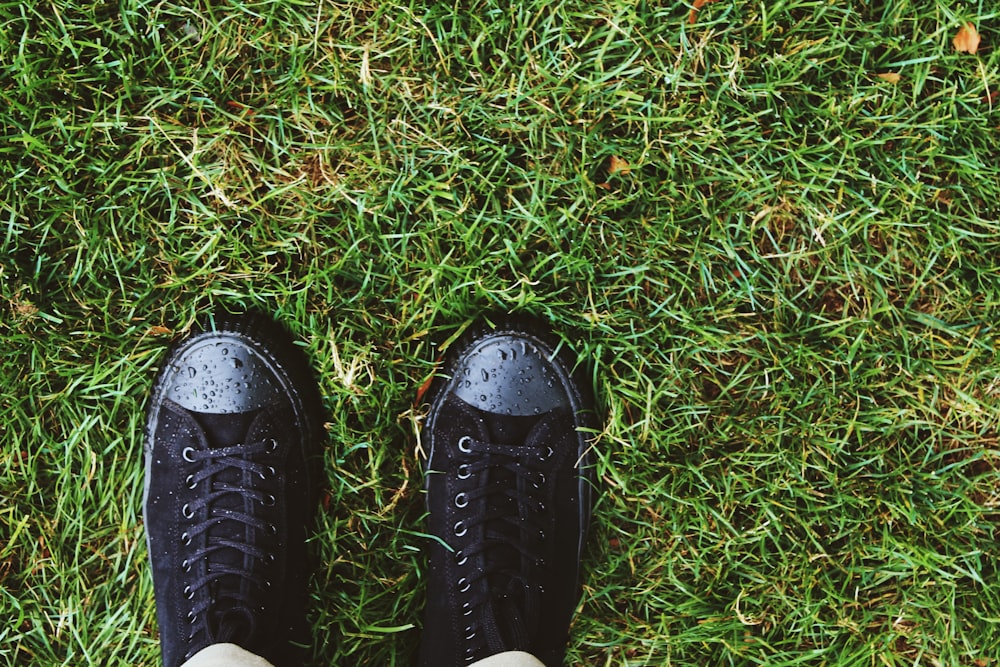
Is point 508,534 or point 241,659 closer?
point 241,659

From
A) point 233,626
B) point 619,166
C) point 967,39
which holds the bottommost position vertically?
point 233,626

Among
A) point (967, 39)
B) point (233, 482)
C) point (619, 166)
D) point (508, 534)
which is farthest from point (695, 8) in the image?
point (233, 482)

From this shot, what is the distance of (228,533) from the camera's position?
1.73m

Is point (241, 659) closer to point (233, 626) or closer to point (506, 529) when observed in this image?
point (233, 626)

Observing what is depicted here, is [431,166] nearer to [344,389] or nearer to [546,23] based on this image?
[546,23]

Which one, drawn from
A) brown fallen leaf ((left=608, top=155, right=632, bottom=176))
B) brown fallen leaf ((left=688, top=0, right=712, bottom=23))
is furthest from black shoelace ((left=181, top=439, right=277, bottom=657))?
brown fallen leaf ((left=688, top=0, right=712, bottom=23))

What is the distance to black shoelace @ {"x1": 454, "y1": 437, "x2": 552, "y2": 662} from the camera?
1706mm

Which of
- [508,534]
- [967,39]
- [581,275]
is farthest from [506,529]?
[967,39]

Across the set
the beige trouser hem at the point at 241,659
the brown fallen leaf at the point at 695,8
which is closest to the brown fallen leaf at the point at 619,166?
the brown fallen leaf at the point at 695,8

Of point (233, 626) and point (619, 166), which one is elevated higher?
point (619, 166)

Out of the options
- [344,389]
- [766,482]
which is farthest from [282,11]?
[766,482]

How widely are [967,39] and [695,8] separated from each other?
2.20ft

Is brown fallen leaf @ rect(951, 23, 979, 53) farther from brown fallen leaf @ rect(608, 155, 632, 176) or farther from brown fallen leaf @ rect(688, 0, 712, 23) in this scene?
brown fallen leaf @ rect(608, 155, 632, 176)

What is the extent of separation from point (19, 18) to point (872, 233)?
212cm
